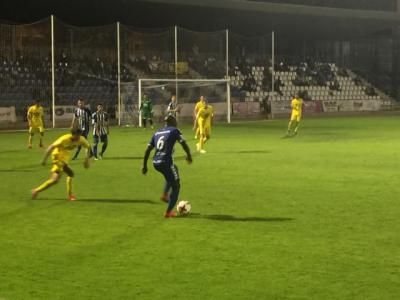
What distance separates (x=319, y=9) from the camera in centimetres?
5344

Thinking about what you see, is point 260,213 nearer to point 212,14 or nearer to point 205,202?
point 205,202

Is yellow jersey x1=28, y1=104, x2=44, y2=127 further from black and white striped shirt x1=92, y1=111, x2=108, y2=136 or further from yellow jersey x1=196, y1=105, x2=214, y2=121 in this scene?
yellow jersey x1=196, y1=105, x2=214, y2=121

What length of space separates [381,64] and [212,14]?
1971 cm

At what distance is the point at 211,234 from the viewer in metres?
10.1

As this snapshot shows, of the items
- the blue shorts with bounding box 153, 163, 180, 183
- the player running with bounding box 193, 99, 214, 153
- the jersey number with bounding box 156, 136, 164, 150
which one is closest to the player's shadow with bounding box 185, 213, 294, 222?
the blue shorts with bounding box 153, 163, 180, 183

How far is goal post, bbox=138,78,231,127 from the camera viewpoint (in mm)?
41406

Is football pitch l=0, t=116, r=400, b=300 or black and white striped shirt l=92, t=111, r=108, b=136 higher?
black and white striped shirt l=92, t=111, r=108, b=136

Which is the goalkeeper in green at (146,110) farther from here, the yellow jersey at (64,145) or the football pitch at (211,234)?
the yellow jersey at (64,145)

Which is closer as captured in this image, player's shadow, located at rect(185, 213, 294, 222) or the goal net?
player's shadow, located at rect(185, 213, 294, 222)

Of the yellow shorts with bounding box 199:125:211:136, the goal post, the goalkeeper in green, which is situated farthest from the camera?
the goal post

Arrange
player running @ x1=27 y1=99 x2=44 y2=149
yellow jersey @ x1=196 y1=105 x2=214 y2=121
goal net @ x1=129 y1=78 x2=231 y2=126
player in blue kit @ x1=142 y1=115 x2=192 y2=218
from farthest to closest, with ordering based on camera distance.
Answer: goal net @ x1=129 y1=78 x2=231 y2=126
player running @ x1=27 y1=99 x2=44 y2=149
yellow jersey @ x1=196 y1=105 x2=214 y2=121
player in blue kit @ x1=142 y1=115 x2=192 y2=218

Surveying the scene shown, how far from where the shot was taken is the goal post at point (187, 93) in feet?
136

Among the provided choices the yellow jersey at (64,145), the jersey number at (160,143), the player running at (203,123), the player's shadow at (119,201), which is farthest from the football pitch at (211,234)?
the player running at (203,123)

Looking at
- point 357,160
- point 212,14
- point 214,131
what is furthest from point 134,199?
point 212,14
